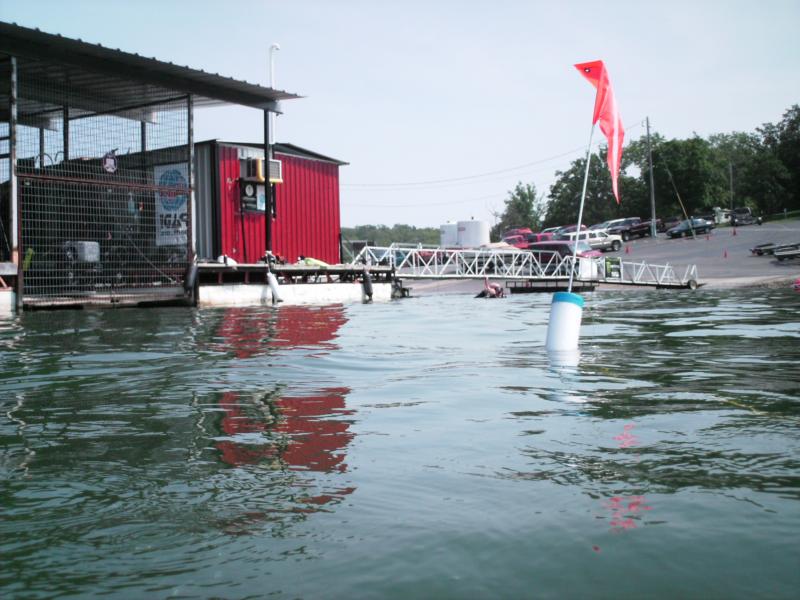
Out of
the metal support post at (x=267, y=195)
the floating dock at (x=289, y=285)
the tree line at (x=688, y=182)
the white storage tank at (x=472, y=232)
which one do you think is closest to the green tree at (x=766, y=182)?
the tree line at (x=688, y=182)

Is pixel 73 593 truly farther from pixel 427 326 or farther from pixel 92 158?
pixel 92 158

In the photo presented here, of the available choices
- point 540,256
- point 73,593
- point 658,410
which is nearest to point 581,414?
point 658,410

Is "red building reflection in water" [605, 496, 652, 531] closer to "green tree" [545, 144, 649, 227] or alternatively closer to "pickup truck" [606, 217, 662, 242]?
"pickup truck" [606, 217, 662, 242]

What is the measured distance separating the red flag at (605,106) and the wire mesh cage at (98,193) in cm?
1216

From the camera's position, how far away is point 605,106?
1009cm

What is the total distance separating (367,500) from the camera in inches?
132

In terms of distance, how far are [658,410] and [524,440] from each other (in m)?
1.37

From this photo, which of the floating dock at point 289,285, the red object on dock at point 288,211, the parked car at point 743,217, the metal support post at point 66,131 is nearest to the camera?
the metal support post at point 66,131

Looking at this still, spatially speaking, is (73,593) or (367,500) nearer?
(73,593)

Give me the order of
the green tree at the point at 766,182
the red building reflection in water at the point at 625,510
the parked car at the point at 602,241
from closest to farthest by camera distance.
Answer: the red building reflection in water at the point at 625,510
the parked car at the point at 602,241
the green tree at the point at 766,182

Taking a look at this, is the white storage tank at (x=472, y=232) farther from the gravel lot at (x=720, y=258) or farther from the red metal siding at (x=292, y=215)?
the red metal siding at (x=292, y=215)

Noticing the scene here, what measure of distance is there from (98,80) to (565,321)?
15.1 meters

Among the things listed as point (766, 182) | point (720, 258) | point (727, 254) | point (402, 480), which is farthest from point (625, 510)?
point (766, 182)

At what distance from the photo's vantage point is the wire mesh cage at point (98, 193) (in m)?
18.8
